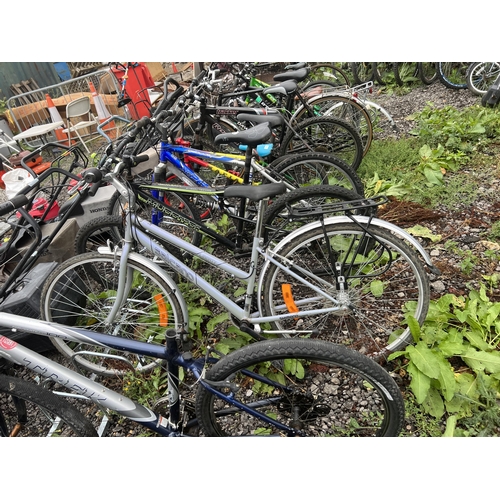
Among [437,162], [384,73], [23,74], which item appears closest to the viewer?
[437,162]

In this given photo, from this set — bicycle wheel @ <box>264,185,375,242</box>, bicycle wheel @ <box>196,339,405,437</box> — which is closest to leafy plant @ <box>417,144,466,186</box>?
bicycle wheel @ <box>264,185,375,242</box>

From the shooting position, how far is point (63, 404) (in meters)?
1.76

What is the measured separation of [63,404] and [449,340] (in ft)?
8.27

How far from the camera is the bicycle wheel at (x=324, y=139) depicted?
392 cm

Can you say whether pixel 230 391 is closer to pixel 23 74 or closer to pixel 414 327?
pixel 414 327

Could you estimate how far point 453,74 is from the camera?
6570 millimetres

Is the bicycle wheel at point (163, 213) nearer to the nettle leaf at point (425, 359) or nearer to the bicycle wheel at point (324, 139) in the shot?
the bicycle wheel at point (324, 139)

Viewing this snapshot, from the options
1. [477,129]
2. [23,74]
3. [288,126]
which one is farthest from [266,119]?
[23,74]

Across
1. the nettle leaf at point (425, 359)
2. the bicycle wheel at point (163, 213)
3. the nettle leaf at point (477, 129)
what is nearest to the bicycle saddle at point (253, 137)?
the bicycle wheel at point (163, 213)

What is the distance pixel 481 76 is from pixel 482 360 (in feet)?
19.4

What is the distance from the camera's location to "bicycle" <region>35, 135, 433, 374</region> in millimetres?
2178

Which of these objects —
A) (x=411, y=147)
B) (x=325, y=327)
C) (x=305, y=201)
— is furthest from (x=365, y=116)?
(x=325, y=327)

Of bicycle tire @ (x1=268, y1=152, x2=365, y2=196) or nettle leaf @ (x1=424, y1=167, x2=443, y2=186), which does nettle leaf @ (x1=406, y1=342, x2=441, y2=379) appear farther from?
nettle leaf @ (x1=424, y1=167, x2=443, y2=186)

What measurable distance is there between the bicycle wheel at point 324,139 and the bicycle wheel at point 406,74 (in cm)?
418
